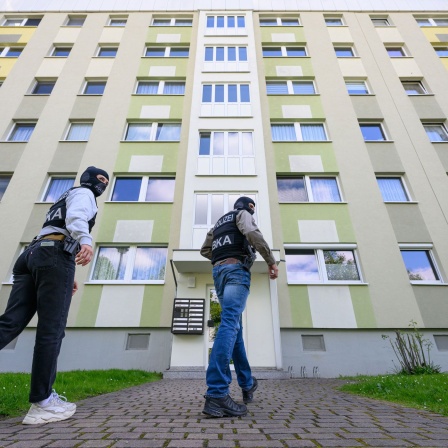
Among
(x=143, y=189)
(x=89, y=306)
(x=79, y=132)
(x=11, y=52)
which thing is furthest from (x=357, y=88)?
(x=11, y=52)

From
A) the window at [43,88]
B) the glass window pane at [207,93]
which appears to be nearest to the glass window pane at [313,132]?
the glass window pane at [207,93]

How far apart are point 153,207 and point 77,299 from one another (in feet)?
12.4

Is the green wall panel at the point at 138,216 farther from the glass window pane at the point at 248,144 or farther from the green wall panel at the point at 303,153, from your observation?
the green wall panel at the point at 303,153

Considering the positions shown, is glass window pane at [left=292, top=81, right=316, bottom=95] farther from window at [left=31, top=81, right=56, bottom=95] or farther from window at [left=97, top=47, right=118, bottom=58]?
window at [left=31, top=81, right=56, bottom=95]

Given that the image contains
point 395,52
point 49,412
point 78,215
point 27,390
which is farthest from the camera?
point 395,52

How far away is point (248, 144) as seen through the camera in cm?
1145

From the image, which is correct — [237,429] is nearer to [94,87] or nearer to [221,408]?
[221,408]

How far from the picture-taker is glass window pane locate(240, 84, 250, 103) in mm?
12930

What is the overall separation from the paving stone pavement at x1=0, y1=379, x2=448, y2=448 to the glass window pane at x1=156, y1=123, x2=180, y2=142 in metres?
11.1

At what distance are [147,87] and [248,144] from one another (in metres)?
6.56

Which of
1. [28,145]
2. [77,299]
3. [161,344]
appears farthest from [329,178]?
[28,145]

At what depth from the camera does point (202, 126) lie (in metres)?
12.0

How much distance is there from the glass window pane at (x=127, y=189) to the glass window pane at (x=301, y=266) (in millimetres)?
5995

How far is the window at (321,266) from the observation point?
9.11 meters
